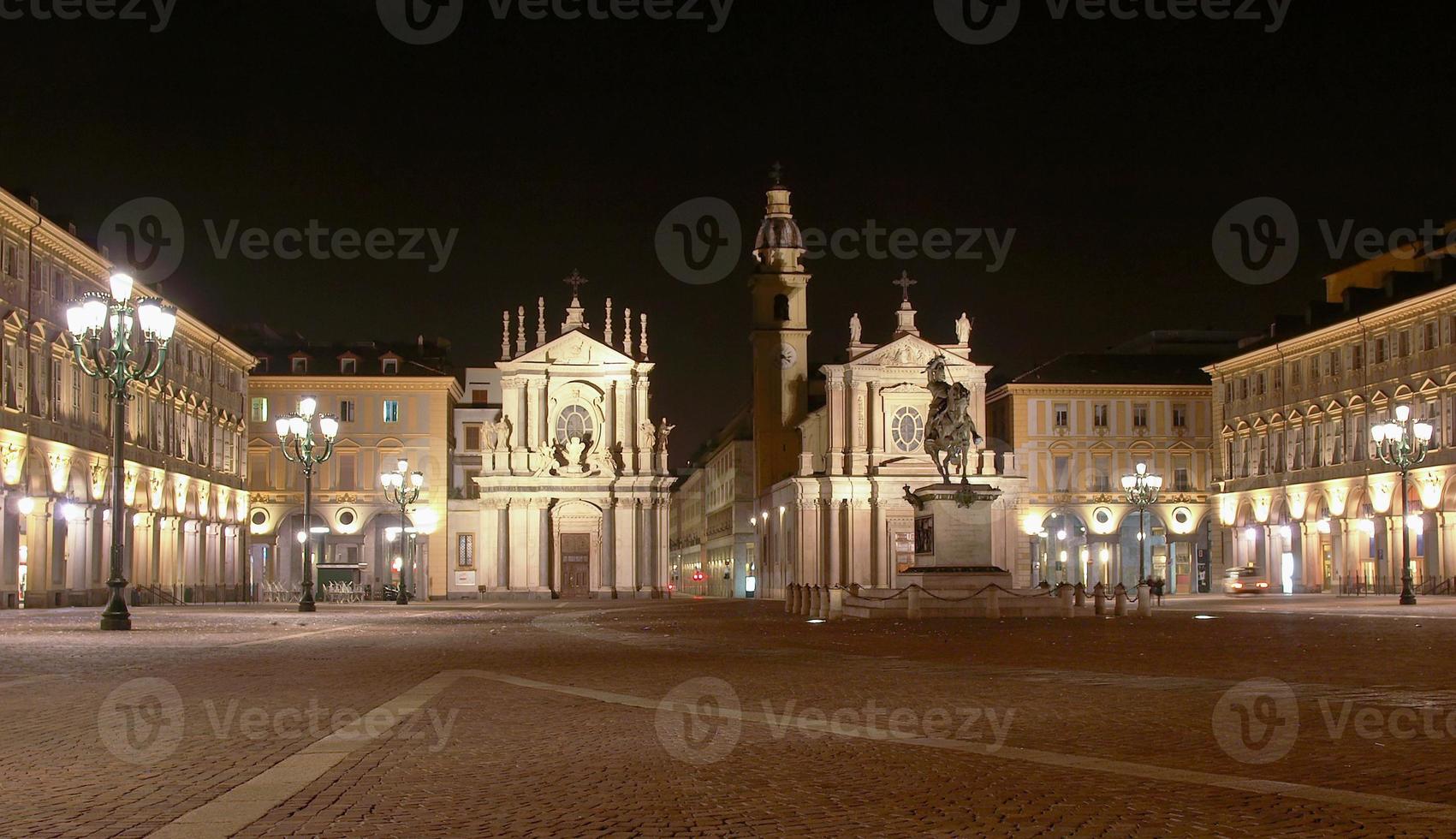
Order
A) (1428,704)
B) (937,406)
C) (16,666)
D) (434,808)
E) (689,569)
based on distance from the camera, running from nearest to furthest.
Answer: (434,808) → (1428,704) → (16,666) → (937,406) → (689,569)

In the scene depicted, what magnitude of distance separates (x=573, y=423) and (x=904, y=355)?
19.8 meters

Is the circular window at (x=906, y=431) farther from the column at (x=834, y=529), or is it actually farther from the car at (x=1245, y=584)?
the car at (x=1245, y=584)

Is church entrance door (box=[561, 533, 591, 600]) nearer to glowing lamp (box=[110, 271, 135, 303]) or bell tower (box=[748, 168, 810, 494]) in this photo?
bell tower (box=[748, 168, 810, 494])

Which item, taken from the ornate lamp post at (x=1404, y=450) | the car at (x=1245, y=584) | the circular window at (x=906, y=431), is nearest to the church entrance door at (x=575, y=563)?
the circular window at (x=906, y=431)

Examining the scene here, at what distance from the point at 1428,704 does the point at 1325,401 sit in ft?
222

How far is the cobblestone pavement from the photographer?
9523mm

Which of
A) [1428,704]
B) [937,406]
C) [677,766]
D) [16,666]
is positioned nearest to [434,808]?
[677,766]

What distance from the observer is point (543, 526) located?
93.5 metres

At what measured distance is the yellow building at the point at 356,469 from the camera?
96.0 m

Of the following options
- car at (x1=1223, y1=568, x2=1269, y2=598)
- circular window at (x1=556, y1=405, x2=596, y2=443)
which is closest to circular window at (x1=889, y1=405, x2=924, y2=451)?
circular window at (x1=556, y1=405, x2=596, y2=443)

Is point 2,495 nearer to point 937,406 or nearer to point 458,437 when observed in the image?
point 937,406

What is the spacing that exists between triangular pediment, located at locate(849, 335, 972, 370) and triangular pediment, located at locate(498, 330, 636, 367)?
13772 millimetres

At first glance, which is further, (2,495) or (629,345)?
(629,345)

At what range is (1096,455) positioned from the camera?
339ft
